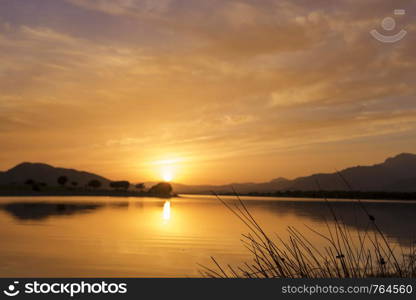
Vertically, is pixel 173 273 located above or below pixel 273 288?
below

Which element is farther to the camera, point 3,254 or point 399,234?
point 399,234

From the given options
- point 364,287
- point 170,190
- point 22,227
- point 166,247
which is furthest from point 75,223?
point 170,190

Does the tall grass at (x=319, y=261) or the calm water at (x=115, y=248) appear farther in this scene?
the calm water at (x=115, y=248)

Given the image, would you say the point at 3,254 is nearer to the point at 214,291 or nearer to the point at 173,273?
the point at 173,273

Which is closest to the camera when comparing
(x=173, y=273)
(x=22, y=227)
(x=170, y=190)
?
(x=173, y=273)

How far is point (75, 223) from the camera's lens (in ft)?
91.3

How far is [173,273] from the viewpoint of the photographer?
13.3 metres

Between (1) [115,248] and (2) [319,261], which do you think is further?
(1) [115,248]

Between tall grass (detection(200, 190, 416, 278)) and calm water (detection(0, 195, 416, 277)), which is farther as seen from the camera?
calm water (detection(0, 195, 416, 277))

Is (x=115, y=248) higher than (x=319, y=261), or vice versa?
(x=115, y=248)

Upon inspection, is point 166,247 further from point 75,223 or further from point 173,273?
point 75,223

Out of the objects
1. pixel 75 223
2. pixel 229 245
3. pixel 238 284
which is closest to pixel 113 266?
pixel 229 245

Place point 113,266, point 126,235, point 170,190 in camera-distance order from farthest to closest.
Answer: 1. point 170,190
2. point 126,235
3. point 113,266

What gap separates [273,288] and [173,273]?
7800 millimetres
